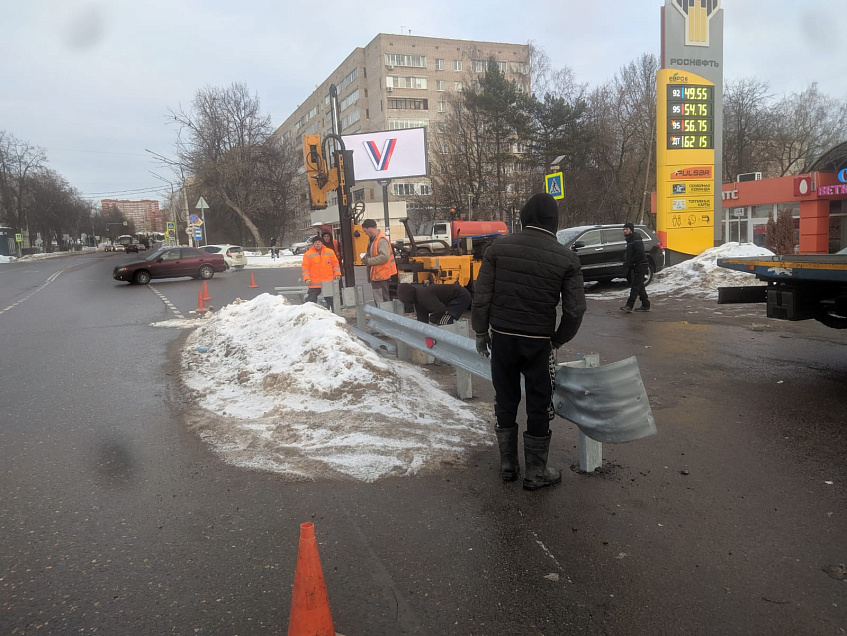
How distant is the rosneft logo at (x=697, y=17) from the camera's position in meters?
18.8

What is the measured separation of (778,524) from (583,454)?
122 centimetres

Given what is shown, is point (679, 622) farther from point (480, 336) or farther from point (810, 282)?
point (810, 282)

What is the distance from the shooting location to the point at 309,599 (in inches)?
91.6

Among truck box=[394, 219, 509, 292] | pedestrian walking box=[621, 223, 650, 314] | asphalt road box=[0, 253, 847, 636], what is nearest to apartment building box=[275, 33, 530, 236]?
truck box=[394, 219, 509, 292]

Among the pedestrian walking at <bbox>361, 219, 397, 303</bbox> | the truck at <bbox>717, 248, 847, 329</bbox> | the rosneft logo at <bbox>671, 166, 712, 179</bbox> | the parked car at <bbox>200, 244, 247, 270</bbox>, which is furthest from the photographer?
the parked car at <bbox>200, 244, 247, 270</bbox>

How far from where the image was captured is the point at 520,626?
2570mm

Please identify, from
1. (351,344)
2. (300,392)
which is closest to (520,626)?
(300,392)

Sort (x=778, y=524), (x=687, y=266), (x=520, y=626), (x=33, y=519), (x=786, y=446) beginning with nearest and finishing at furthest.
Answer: (x=520, y=626) < (x=778, y=524) < (x=33, y=519) < (x=786, y=446) < (x=687, y=266)

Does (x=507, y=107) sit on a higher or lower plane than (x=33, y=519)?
higher

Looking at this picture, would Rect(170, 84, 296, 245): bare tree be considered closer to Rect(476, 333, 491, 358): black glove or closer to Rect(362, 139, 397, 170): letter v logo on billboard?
Rect(362, 139, 397, 170): letter v logo on billboard

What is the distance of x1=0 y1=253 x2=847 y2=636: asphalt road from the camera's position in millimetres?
2672

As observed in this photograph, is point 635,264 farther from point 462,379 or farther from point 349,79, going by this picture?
point 349,79

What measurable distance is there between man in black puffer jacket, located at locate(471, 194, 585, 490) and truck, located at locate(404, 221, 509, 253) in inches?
367

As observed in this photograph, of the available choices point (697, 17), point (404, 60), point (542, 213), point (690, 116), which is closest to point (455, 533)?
point (542, 213)
